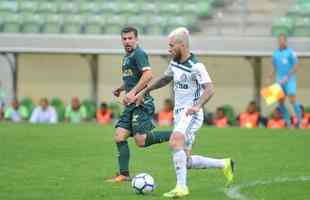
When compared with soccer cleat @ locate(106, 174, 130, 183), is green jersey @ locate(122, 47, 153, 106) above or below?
above

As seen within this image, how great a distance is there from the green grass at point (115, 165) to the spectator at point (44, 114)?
9.44ft

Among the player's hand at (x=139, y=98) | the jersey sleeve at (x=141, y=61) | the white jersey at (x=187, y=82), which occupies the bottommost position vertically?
the player's hand at (x=139, y=98)

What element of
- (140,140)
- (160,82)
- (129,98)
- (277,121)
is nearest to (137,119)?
(140,140)

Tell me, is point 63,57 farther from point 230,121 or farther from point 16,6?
point 230,121

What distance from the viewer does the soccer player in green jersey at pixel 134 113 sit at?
37.0ft

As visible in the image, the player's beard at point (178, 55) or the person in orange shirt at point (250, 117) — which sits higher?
the player's beard at point (178, 55)

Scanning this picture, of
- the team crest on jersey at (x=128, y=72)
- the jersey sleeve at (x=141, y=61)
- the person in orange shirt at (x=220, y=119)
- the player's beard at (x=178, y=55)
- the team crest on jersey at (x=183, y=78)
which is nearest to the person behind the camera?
the player's beard at (x=178, y=55)

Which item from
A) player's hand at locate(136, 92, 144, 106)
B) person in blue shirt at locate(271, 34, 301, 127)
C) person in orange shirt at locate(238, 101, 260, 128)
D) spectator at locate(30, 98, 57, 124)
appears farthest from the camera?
spectator at locate(30, 98, 57, 124)

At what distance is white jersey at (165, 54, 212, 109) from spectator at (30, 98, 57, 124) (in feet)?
45.2

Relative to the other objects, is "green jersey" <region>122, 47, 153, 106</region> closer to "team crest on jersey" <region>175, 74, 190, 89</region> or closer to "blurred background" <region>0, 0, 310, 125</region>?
"team crest on jersey" <region>175, 74, 190, 89</region>

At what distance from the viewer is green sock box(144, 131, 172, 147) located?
11.2 m

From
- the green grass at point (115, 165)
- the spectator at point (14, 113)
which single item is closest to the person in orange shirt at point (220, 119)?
the green grass at point (115, 165)

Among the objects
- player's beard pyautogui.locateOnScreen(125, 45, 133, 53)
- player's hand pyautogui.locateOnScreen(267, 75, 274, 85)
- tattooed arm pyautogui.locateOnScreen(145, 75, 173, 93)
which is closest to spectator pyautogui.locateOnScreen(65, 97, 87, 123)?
player's hand pyautogui.locateOnScreen(267, 75, 274, 85)

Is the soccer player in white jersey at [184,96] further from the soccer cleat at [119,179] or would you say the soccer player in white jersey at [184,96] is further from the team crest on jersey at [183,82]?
the soccer cleat at [119,179]
